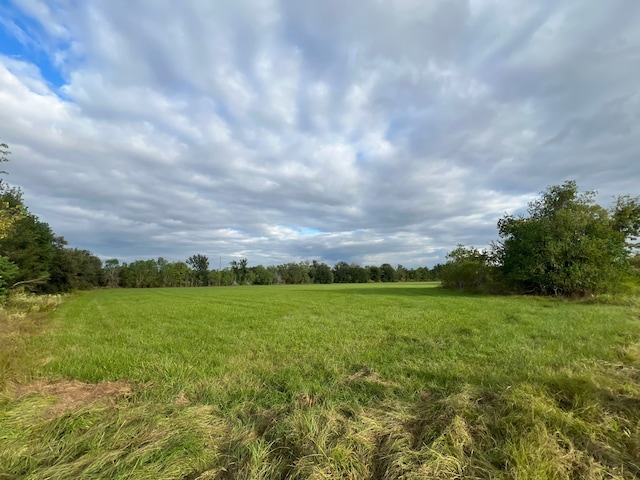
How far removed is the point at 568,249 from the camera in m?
23.0

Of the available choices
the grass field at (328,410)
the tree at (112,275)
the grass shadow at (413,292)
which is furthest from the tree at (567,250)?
the tree at (112,275)

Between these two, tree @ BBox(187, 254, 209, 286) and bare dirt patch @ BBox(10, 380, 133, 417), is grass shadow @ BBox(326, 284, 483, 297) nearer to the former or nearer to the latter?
bare dirt patch @ BBox(10, 380, 133, 417)

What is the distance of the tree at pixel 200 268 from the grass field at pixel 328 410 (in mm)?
119137

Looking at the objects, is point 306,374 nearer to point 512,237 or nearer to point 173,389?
point 173,389

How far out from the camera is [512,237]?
26.9m

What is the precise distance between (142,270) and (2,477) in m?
121

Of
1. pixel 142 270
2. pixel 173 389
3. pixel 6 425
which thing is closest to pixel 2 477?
pixel 6 425

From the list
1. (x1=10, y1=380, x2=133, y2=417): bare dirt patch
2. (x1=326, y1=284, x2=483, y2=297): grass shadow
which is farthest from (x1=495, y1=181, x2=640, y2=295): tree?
(x1=10, y1=380, x2=133, y2=417): bare dirt patch

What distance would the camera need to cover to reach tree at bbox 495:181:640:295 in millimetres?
22328

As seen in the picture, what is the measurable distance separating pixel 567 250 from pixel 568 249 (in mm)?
94

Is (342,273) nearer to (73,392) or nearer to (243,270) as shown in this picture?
(243,270)

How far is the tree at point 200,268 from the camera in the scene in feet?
398

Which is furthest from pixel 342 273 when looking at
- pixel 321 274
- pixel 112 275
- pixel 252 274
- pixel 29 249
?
pixel 29 249

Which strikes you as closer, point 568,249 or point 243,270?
point 568,249
